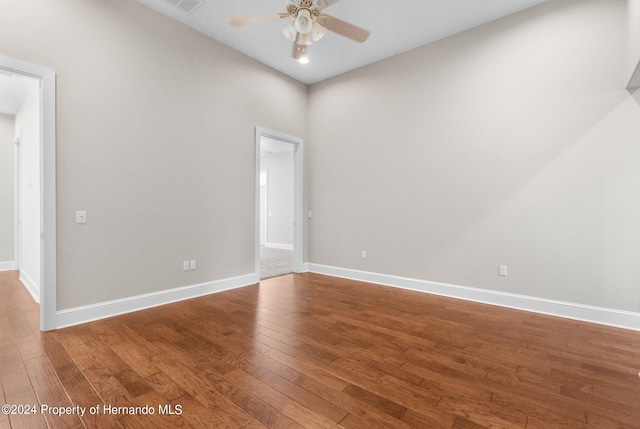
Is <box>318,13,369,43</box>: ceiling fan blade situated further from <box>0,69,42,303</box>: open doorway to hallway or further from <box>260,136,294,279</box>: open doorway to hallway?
<box>260,136,294,279</box>: open doorway to hallway

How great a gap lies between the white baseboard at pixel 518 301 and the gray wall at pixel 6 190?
6.47m

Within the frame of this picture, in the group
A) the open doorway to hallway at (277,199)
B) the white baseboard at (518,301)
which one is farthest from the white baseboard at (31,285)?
the open doorway to hallway at (277,199)

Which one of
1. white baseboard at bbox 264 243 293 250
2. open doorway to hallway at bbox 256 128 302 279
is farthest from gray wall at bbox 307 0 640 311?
white baseboard at bbox 264 243 293 250

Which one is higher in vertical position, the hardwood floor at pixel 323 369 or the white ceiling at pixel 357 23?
the white ceiling at pixel 357 23

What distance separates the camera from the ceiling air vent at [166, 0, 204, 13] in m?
3.18

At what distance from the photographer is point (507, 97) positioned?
139 inches

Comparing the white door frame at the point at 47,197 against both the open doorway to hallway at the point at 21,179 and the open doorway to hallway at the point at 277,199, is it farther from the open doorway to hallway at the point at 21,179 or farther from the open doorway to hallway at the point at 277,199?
the open doorway to hallway at the point at 277,199

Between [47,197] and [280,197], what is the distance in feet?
20.9

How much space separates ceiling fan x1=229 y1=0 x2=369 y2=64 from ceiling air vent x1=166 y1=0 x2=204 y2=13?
913 millimetres

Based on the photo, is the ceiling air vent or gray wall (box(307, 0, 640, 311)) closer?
gray wall (box(307, 0, 640, 311))

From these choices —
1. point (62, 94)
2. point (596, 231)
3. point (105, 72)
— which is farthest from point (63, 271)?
point (596, 231)

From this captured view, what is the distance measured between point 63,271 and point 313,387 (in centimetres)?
270

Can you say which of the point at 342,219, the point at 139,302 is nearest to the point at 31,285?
the point at 139,302

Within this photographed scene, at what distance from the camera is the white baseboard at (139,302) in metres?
2.86
